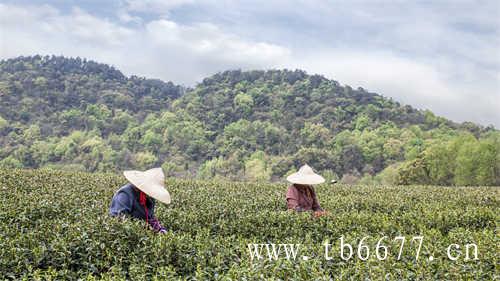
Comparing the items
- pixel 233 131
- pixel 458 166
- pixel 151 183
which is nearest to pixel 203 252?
pixel 151 183

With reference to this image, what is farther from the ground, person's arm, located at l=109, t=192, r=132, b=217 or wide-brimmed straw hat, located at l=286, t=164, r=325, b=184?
wide-brimmed straw hat, located at l=286, t=164, r=325, b=184

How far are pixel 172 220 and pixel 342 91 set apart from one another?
76619mm

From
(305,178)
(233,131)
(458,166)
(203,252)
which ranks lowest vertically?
(233,131)

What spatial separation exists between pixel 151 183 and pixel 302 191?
3.37m

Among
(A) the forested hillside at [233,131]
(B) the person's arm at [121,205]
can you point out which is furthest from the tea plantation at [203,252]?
(A) the forested hillside at [233,131]

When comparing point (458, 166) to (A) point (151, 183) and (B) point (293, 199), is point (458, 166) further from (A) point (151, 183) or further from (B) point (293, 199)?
A: (A) point (151, 183)

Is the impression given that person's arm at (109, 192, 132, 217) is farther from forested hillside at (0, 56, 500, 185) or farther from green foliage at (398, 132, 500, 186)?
green foliage at (398, 132, 500, 186)

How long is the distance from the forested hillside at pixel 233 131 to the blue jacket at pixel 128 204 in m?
32.2

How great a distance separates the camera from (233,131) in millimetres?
67875

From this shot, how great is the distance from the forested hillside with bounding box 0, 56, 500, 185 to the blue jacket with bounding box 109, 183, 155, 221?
32177 mm

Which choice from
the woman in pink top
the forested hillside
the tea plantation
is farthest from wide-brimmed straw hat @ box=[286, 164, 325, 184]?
the forested hillside

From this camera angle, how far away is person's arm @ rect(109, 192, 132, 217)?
227 inches

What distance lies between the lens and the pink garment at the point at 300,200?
27.2 feet

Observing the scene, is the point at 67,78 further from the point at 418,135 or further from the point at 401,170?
the point at 401,170
